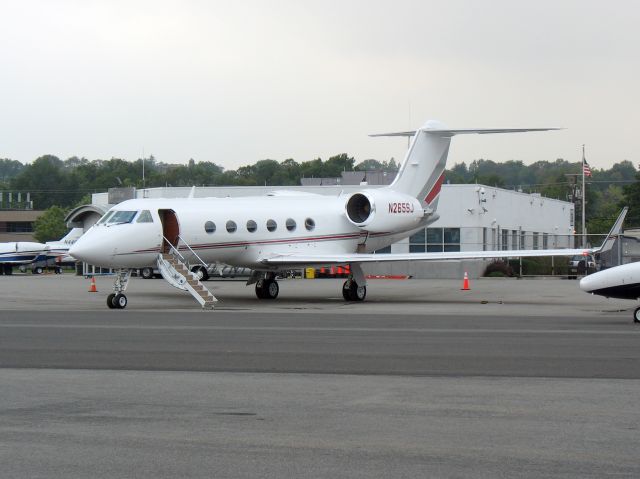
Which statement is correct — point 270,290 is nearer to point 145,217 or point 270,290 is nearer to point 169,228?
point 169,228

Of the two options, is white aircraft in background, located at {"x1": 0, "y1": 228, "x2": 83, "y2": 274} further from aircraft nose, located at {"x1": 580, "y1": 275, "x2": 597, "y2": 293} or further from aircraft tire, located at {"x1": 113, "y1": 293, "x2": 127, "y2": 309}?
aircraft nose, located at {"x1": 580, "y1": 275, "x2": 597, "y2": 293}

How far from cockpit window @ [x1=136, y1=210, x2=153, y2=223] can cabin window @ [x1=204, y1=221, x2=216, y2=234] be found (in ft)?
6.32

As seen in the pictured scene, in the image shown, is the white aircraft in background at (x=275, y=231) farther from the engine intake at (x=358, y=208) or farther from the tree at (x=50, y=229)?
the tree at (x=50, y=229)

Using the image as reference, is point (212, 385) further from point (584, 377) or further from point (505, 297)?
point (505, 297)

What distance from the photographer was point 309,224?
31.0m

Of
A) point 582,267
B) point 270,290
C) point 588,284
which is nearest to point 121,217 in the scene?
point 270,290

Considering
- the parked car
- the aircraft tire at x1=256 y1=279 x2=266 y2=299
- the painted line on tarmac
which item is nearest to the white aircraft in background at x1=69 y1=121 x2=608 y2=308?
the aircraft tire at x1=256 y1=279 x2=266 y2=299

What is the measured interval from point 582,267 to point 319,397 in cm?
3977

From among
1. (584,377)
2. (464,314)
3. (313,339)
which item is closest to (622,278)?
(464,314)

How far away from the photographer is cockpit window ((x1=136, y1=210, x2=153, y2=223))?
89.4ft

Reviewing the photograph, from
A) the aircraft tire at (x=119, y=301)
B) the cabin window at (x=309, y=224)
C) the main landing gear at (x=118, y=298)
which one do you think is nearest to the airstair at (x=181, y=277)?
the main landing gear at (x=118, y=298)

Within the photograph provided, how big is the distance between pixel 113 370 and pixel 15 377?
1.27 metres

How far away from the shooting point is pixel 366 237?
3186cm

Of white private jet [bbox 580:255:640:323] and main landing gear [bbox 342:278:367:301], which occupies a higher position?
white private jet [bbox 580:255:640:323]
